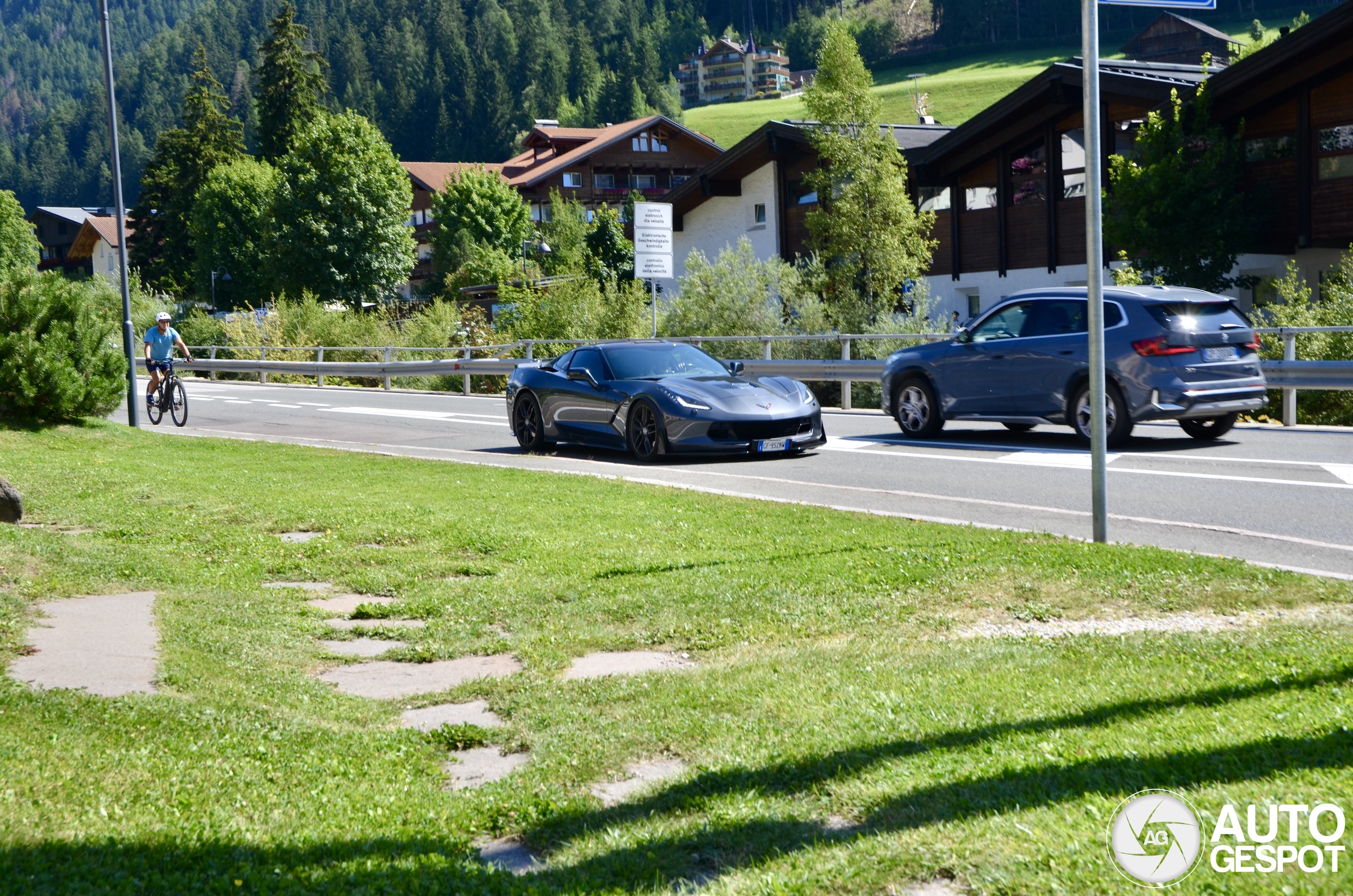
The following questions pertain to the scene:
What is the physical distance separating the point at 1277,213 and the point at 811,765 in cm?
2974

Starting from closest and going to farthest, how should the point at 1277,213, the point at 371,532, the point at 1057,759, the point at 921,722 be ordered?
the point at 1057,759, the point at 921,722, the point at 371,532, the point at 1277,213

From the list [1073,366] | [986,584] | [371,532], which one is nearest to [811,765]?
[986,584]

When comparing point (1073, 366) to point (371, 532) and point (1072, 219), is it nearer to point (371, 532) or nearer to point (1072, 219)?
point (371, 532)

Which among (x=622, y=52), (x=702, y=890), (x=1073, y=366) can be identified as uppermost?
(x=622, y=52)

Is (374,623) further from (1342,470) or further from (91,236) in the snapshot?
(91,236)

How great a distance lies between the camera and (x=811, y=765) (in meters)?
4.21

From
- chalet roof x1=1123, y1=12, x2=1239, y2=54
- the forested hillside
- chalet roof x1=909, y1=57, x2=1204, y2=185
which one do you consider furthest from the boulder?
the forested hillside

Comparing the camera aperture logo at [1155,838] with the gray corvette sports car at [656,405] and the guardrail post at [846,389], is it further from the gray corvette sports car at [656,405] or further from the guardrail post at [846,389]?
the guardrail post at [846,389]

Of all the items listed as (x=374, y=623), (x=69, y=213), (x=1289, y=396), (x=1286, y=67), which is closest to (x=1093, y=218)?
(x=374, y=623)

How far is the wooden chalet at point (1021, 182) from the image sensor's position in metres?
34.6

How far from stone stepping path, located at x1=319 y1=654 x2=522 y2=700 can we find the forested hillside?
457 ft

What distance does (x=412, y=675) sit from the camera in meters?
5.93

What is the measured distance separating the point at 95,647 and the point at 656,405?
30.9ft

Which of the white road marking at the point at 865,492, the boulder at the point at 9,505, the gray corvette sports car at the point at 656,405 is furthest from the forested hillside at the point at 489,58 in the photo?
the boulder at the point at 9,505
